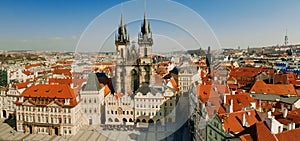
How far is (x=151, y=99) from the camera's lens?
10.3 meters

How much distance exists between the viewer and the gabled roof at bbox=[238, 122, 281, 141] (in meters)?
4.62

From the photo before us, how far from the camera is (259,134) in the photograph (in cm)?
469

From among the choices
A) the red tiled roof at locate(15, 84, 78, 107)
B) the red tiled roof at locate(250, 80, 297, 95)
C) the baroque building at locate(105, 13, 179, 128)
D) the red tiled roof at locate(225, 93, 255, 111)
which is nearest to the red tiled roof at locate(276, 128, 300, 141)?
the red tiled roof at locate(225, 93, 255, 111)

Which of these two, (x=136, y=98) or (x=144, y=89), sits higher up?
(x=144, y=89)

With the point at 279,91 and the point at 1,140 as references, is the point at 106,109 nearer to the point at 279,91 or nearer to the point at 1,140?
the point at 1,140

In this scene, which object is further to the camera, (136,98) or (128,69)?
(136,98)

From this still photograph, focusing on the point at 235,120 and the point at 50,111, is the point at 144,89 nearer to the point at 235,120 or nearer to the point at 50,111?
the point at 50,111

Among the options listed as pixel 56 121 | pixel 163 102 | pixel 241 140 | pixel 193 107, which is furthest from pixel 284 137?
pixel 56 121

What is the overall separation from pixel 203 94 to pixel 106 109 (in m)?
4.62

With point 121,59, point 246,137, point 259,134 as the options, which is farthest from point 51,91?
point 259,134

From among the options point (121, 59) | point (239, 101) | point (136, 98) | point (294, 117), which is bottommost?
point (136, 98)

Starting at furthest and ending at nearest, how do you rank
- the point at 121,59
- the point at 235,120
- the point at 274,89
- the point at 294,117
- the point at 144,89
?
the point at 274,89
the point at 144,89
the point at 121,59
the point at 294,117
the point at 235,120

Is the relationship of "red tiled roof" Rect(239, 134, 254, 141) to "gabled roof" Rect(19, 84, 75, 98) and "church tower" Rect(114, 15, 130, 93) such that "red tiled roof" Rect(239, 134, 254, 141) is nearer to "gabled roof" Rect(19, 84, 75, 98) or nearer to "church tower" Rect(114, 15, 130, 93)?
"church tower" Rect(114, 15, 130, 93)

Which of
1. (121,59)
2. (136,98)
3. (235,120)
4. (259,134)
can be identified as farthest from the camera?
(136,98)
